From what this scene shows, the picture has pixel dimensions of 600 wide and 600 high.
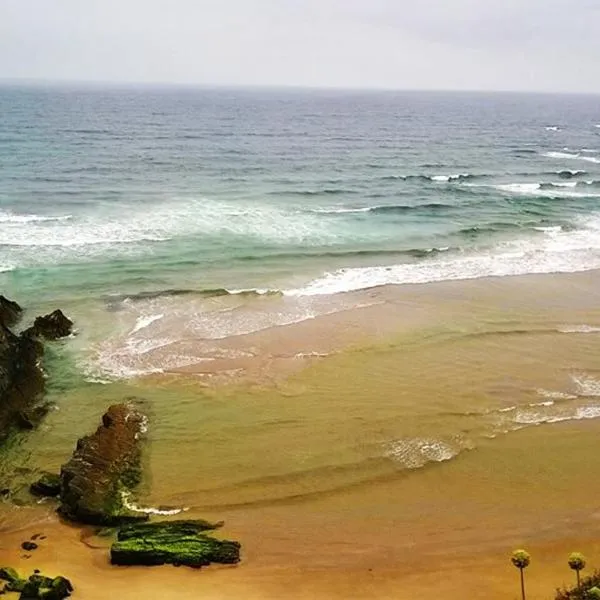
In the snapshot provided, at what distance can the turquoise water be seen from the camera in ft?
115

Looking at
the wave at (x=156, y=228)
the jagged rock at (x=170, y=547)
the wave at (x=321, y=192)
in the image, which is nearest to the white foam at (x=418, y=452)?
the jagged rock at (x=170, y=547)

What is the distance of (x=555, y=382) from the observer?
77.4 ft

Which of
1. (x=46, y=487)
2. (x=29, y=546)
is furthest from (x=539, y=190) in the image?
(x=29, y=546)

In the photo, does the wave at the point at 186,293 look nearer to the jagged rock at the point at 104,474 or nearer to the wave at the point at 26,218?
the jagged rock at the point at 104,474

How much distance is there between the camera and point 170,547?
1571cm

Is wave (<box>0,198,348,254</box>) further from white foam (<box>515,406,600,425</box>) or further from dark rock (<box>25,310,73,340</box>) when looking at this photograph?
white foam (<box>515,406,600,425</box>)

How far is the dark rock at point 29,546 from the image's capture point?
51.8 feet

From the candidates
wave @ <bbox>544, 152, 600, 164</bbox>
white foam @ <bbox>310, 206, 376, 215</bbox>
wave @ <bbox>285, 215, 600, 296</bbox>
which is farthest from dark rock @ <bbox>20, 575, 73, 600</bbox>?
wave @ <bbox>544, 152, 600, 164</bbox>

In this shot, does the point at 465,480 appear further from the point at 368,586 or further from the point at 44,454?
the point at 44,454

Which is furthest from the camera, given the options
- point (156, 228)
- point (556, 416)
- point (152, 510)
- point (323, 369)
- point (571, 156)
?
point (571, 156)

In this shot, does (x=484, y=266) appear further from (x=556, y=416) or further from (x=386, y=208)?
(x=556, y=416)

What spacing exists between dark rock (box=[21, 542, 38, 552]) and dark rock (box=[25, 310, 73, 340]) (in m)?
11.8

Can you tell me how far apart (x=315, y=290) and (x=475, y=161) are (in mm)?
48208

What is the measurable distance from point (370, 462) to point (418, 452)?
4.66 ft
